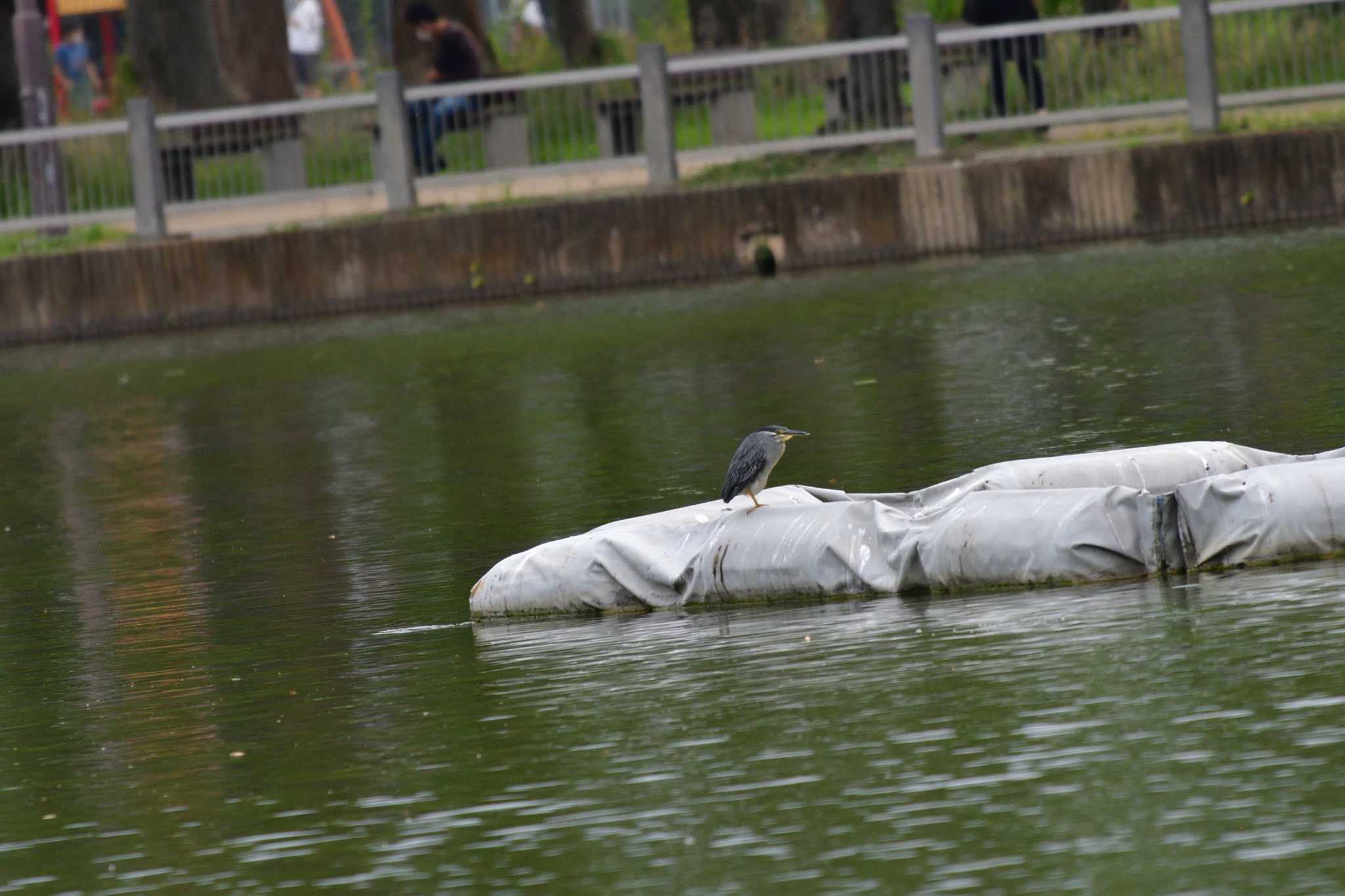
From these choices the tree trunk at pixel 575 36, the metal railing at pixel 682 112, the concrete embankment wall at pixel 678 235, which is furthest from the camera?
the tree trunk at pixel 575 36

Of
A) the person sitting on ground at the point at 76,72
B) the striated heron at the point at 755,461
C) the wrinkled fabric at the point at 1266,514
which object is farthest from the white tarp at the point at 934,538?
the person sitting on ground at the point at 76,72

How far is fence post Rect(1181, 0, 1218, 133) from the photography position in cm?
2422

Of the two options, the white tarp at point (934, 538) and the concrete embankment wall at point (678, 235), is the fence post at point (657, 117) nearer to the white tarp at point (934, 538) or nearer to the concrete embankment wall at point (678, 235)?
the concrete embankment wall at point (678, 235)

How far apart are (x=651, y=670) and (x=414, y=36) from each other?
28.6 meters

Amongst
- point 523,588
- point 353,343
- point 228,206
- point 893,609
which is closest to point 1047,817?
point 893,609

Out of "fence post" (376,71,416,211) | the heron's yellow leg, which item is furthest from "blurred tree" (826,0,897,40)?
the heron's yellow leg

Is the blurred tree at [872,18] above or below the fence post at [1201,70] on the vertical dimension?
above

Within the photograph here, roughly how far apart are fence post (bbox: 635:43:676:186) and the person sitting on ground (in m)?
31.0

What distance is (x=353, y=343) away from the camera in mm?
22891

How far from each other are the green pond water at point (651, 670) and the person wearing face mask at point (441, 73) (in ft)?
24.2

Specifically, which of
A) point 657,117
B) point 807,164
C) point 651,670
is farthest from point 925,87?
point 651,670

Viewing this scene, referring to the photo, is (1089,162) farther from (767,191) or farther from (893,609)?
(893,609)

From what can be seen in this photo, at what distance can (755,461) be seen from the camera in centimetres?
1052

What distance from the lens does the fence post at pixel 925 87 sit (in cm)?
2431
